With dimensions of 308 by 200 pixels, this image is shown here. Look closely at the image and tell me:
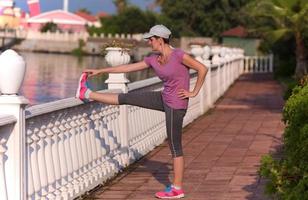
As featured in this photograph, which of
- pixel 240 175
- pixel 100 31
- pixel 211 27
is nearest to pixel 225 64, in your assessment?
pixel 240 175

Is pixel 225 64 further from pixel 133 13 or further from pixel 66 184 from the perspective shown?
pixel 133 13

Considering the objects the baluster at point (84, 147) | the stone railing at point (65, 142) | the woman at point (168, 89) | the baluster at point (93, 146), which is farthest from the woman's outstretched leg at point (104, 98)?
the baluster at point (93, 146)

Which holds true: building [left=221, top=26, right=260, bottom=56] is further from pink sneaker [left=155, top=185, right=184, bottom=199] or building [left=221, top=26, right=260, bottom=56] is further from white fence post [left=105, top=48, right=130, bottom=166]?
pink sneaker [left=155, top=185, right=184, bottom=199]

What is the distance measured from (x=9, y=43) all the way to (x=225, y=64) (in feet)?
289

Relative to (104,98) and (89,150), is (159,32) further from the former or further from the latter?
(89,150)

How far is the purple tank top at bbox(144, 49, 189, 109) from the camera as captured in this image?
7.41 metres

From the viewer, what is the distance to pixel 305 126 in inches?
218

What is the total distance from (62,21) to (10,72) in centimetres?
10914

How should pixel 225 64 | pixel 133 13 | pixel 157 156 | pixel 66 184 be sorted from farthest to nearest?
pixel 133 13 < pixel 225 64 < pixel 157 156 < pixel 66 184

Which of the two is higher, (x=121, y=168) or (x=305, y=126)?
(x=305, y=126)

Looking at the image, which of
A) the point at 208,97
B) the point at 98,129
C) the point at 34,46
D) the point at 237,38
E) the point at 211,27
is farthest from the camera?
the point at 34,46

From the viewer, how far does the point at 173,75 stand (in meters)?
7.41

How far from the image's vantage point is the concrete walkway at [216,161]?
8094mm

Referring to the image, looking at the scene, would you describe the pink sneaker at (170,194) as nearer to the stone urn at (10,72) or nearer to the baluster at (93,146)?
the baluster at (93,146)
